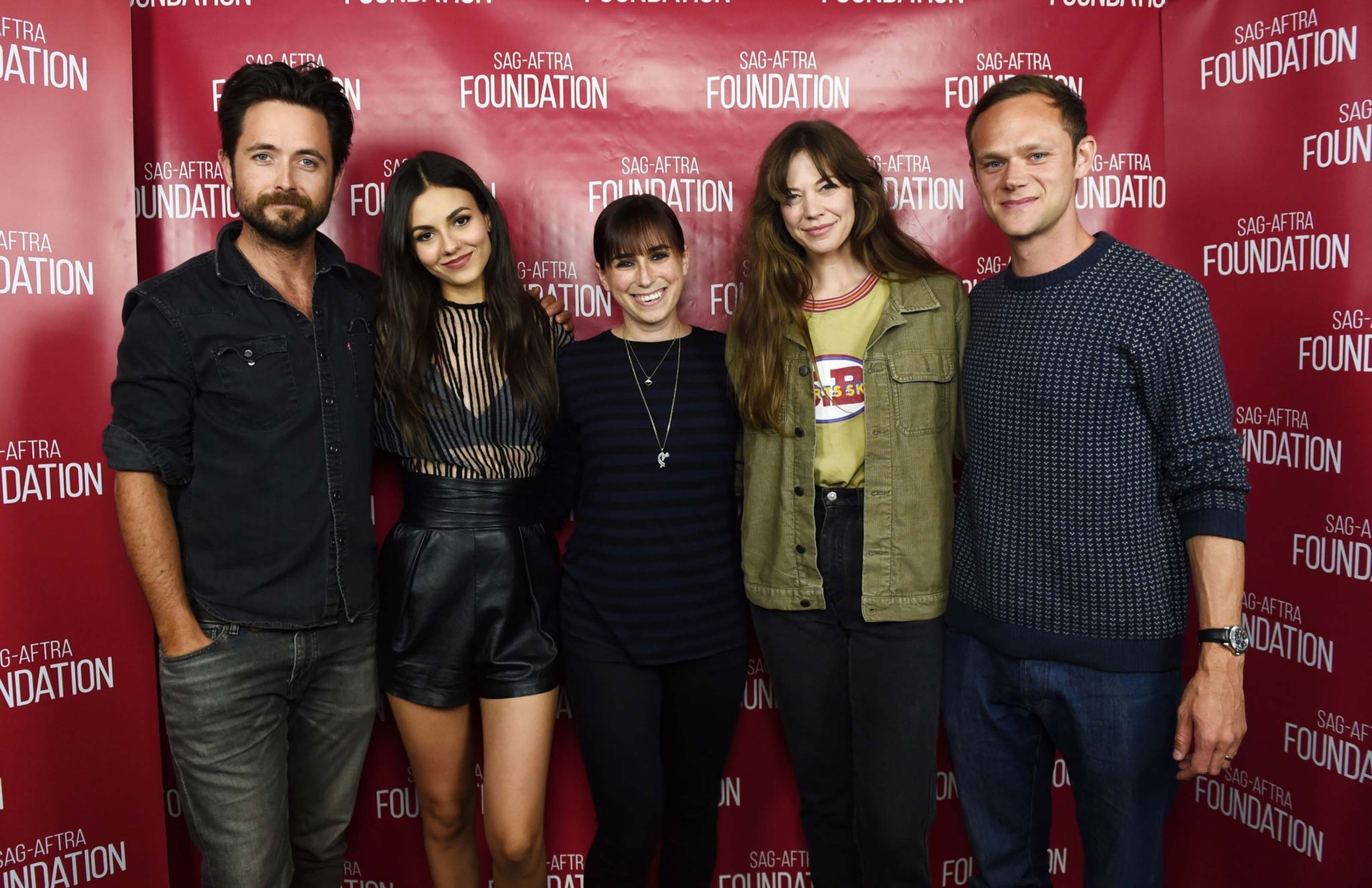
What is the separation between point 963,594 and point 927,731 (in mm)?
328

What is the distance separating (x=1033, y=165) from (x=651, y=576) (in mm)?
1178

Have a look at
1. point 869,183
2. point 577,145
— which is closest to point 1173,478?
point 869,183

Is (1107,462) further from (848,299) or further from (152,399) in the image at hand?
(152,399)

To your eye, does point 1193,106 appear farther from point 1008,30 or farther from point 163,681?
point 163,681

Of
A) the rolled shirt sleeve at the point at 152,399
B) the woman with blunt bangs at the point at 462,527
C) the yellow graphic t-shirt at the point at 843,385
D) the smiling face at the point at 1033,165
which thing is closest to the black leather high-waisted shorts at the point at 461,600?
the woman with blunt bangs at the point at 462,527

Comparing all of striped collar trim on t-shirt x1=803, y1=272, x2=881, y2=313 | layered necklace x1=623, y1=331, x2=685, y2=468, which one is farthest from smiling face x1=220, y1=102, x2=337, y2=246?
striped collar trim on t-shirt x1=803, y1=272, x2=881, y2=313

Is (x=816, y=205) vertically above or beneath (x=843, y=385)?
above

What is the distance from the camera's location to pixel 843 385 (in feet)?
6.31

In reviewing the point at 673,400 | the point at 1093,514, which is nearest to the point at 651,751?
the point at 673,400

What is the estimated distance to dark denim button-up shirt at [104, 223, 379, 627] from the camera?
5.76 ft

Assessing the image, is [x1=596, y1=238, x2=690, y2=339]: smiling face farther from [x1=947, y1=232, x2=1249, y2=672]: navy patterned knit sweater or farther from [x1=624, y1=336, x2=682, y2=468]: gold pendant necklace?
[x1=947, y1=232, x2=1249, y2=672]: navy patterned knit sweater

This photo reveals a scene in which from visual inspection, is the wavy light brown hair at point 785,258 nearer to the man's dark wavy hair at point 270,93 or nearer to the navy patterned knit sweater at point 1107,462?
the navy patterned knit sweater at point 1107,462

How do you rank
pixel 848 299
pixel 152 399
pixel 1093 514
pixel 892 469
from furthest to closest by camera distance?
pixel 848 299, pixel 892 469, pixel 152 399, pixel 1093 514

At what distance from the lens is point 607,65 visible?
248 centimetres
